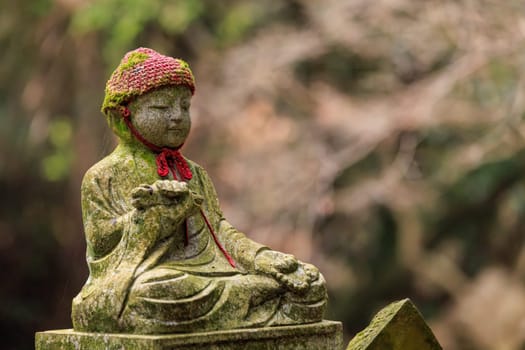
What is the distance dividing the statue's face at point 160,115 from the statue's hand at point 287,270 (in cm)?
89

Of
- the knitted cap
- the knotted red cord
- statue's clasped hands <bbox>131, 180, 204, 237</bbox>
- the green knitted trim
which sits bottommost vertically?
statue's clasped hands <bbox>131, 180, 204, 237</bbox>

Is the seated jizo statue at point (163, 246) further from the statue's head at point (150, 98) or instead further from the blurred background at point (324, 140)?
the blurred background at point (324, 140)

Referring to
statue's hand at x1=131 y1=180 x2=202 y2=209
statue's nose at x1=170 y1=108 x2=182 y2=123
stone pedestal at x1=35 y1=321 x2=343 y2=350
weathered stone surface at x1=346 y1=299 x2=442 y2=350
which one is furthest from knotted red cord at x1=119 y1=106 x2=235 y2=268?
weathered stone surface at x1=346 y1=299 x2=442 y2=350

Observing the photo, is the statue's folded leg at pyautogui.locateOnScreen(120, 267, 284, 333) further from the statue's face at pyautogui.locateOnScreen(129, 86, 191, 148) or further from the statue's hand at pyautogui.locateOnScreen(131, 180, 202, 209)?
the statue's face at pyautogui.locateOnScreen(129, 86, 191, 148)

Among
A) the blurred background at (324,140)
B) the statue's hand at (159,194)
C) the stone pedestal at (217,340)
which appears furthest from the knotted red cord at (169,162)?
the blurred background at (324,140)

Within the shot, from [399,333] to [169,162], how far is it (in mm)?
1706

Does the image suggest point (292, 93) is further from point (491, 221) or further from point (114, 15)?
point (491, 221)

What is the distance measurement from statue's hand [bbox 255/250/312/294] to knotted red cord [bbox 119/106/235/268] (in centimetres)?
22

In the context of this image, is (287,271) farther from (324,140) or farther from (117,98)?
(324,140)

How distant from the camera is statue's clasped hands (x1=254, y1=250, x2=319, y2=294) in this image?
677cm

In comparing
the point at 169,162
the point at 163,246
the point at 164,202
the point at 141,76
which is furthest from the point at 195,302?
the point at 141,76

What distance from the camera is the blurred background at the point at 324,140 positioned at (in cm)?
1488

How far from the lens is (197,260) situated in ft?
22.3

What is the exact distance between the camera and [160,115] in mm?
6930
